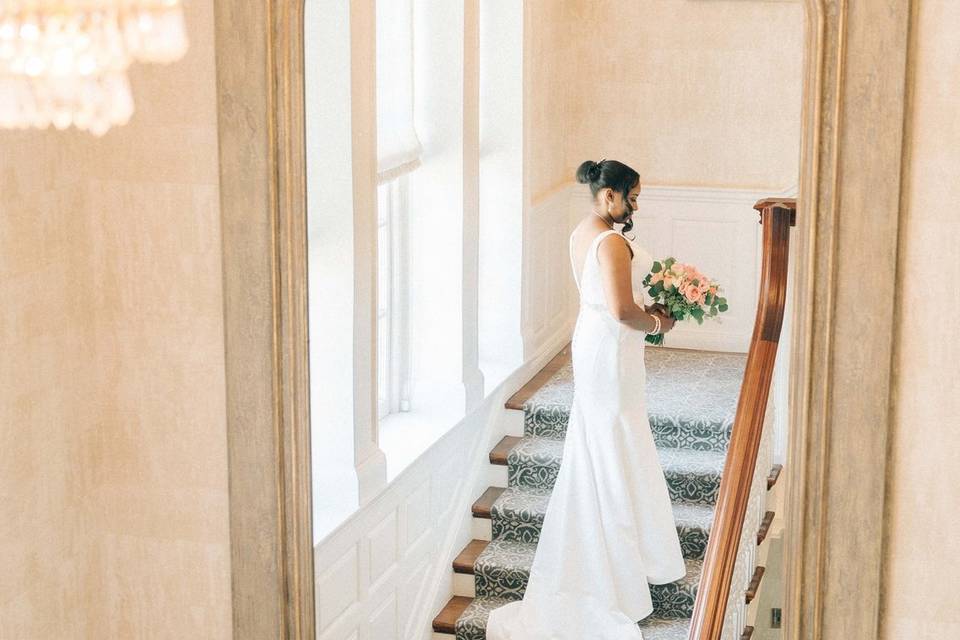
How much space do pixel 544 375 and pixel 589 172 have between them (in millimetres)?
1373

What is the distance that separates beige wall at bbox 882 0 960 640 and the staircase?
8.10 feet

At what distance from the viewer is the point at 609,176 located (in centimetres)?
515

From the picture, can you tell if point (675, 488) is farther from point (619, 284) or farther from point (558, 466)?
point (619, 284)

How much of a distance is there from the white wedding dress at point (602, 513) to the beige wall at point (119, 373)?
2.24 meters

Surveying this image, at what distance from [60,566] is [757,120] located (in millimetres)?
3379

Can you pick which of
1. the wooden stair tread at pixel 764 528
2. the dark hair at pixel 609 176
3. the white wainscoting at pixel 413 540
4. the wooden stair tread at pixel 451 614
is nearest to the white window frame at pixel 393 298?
the white wainscoting at pixel 413 540

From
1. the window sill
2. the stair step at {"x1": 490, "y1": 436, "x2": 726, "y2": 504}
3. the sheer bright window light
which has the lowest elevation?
the stair step at {"x1": 490, "y1": 436, "x2": 726, "y2": 504}

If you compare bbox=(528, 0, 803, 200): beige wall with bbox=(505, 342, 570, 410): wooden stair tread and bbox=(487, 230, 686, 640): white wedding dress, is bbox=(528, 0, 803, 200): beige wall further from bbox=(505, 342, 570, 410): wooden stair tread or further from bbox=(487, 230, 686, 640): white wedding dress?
bbox=(505, 342, 570, 410): wooden stair tread

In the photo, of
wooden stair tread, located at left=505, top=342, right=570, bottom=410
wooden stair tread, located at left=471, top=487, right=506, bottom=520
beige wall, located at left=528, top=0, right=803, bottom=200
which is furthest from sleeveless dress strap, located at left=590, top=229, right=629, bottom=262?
wooden stair tread, located at left=471, top=487, right=506, bottom=520

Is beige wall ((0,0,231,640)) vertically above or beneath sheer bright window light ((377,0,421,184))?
beneath

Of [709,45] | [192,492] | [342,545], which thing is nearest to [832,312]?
[192,492]

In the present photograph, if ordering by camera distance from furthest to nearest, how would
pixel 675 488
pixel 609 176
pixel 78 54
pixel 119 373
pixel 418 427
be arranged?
pixel 675 488 < pixel 418 427 < pixel 609 176 < pixel 119 373 < pixel 78 54

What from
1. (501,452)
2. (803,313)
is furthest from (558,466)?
(803,313)

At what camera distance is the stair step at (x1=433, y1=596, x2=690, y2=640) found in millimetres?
5500
